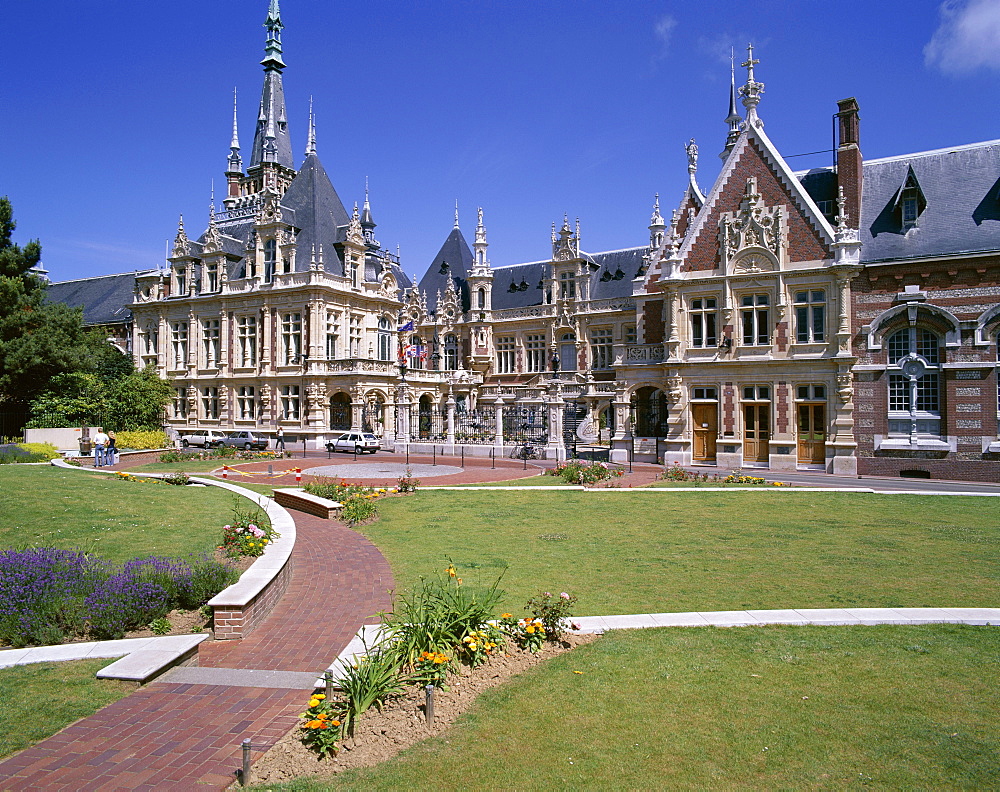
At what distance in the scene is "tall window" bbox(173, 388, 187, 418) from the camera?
173 feet

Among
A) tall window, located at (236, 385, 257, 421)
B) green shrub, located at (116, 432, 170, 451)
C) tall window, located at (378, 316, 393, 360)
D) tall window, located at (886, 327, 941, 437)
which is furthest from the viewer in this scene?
tall window, located at (378, 316, 393, 360)

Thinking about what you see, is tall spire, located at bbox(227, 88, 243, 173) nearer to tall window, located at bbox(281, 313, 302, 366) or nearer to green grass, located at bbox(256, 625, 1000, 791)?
tall window, located at bbox(281, 313, 302, 366)

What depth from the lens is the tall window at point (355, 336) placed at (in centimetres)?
4850

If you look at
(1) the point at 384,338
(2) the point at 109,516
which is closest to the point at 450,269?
(1) the point at 384,338

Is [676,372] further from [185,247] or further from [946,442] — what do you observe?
[185,247]

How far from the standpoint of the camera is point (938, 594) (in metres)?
9.45

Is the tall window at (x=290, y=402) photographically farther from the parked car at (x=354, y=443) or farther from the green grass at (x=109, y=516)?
the green grass at (x=109, y=516)

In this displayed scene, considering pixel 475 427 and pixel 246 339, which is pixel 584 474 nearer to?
pixel 475 427

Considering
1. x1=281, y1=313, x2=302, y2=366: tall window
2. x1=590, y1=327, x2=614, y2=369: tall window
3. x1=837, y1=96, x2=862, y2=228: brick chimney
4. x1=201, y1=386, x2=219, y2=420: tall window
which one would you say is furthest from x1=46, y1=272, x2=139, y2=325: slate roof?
x1=837, y1=96, x2=862, y2=228: brick chimney

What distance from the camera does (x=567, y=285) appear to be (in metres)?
52.0

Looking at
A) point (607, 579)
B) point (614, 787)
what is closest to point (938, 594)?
point (607, 579)

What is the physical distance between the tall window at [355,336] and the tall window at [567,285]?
1648 centimetres

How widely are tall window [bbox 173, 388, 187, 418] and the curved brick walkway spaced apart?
4944cm

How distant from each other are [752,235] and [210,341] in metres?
41.9
